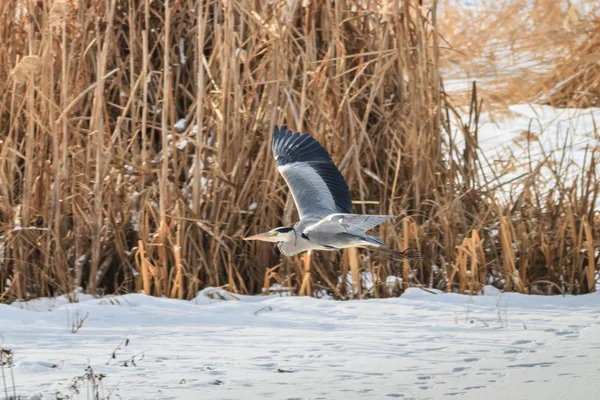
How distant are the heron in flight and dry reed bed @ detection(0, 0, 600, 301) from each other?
935 mm

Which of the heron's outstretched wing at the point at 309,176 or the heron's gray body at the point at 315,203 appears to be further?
the heron's outstretched wing at the point at 309,176

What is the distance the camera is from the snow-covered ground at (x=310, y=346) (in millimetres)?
3516

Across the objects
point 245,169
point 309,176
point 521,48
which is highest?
point 521,48

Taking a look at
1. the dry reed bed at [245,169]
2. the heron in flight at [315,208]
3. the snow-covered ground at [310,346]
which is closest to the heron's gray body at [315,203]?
the heron in flight at [315,208]

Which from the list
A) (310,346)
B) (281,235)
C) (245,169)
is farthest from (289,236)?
(245,169)

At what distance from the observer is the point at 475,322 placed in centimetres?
462

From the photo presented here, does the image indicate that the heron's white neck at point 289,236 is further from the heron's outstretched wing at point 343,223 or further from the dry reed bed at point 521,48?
the dry reed bed at point 521,48

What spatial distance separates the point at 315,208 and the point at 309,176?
17 centimetres

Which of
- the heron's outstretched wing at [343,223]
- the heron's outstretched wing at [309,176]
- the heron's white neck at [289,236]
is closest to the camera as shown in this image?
the heron's outstretched wing at [343,223]

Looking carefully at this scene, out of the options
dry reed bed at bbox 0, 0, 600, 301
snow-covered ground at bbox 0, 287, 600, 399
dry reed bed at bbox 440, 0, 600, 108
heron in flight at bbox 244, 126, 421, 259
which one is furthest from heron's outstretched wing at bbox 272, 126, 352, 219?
dry reed bed at bbox 440, 0, 600, 108

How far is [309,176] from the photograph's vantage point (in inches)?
163

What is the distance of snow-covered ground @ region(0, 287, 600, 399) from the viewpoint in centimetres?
352

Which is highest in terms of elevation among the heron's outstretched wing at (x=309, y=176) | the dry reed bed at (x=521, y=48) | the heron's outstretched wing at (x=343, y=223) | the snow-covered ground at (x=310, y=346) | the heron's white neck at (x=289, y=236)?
the dry reed bed at (x=521, y=48)

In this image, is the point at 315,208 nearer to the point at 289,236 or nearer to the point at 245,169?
the point at 289,236
